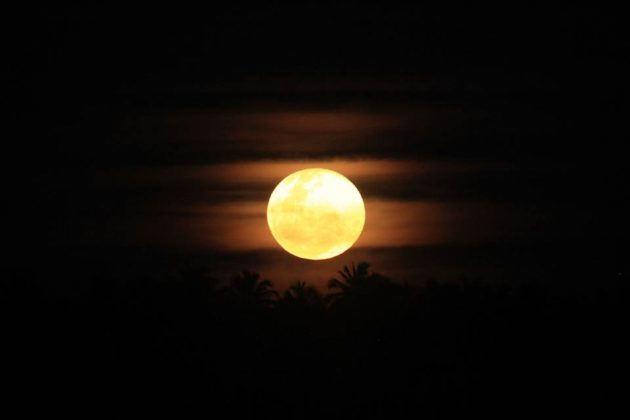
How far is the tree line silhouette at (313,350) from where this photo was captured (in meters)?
28.8

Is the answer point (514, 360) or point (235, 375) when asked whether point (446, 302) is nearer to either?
point (514, 360)

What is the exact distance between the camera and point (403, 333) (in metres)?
34.0

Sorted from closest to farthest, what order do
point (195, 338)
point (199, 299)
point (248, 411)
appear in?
point (248, 411)
point (195, 338)
point (199, 299)

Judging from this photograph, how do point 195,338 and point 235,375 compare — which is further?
point 195,338

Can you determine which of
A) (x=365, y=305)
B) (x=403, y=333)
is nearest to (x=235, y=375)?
(x=403, y=333)

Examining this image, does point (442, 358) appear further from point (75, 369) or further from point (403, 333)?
point (75, 369)

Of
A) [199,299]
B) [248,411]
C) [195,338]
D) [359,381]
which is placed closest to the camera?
[248,411]

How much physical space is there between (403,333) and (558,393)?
199 inches

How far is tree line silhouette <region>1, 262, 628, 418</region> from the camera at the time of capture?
28.8m

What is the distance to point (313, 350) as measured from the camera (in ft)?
104

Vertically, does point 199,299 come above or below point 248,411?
above

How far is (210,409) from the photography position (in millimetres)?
28203

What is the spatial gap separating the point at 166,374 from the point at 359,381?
3.92m

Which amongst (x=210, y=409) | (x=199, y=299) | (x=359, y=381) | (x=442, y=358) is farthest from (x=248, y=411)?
(x=199, y=299)
